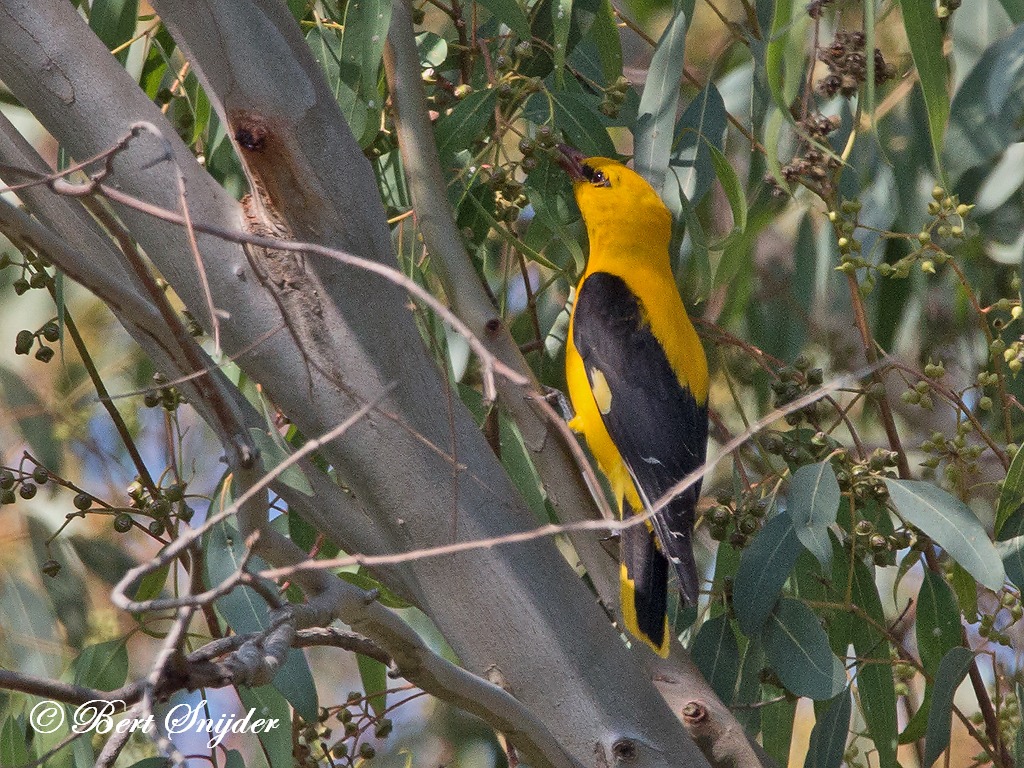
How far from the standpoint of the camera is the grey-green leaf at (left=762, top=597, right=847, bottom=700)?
79.3 inches

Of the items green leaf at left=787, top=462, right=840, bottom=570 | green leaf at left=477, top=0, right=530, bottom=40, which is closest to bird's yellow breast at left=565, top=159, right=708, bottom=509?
green leaf at left=477, top=0, right=530, bottom=40

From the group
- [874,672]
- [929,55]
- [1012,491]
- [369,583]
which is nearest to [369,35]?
[929,55]

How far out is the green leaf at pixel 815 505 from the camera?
1.95 metres

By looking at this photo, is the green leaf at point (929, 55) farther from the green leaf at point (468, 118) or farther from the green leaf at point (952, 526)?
the green leaf at point (468, 118)

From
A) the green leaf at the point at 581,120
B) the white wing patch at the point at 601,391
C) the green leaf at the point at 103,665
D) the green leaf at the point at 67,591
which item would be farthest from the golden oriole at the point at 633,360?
the green leaf at the point at 67,591

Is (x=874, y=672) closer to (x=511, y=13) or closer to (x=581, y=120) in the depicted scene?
(x=581, y=120)

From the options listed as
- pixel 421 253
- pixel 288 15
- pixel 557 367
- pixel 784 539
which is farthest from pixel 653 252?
pixel 288 15

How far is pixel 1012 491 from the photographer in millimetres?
2146

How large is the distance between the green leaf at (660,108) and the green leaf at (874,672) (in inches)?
32.2

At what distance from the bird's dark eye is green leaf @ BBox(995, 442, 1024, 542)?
1062 millimetres

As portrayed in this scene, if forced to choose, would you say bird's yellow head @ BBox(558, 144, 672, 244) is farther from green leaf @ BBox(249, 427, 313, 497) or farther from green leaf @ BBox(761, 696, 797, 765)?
green leaf @ BBox(761, 696, 797, 765)

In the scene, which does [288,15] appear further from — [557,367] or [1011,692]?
[1011,692]

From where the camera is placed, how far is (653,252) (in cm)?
299

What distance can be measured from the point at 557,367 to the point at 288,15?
1.33 m
